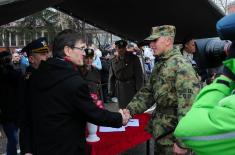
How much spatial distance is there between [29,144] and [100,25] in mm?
3564

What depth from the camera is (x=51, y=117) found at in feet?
8.72

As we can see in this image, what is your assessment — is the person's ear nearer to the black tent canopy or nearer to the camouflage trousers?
the camouflage trousers

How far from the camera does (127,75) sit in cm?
694

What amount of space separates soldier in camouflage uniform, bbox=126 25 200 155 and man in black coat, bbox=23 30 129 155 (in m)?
0.52

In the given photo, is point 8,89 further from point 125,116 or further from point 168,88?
point 168,88

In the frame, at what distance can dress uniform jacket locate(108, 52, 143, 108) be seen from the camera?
6.86 metres

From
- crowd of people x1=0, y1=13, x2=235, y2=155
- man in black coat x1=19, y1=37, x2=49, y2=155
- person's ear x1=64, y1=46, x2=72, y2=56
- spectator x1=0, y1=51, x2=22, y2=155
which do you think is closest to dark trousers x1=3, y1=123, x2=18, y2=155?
spectator x1=0, y1=51, x2=22, y2=155

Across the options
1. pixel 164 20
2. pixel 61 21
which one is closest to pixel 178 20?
pixel 164 20

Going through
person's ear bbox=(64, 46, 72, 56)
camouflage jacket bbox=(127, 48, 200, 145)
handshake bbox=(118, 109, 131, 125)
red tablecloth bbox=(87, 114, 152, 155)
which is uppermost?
person's ear bbox=(64, 46, 72, 56)

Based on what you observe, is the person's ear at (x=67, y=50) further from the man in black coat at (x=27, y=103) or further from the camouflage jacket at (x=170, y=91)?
the camouflage jacket at (x=170, y=91)

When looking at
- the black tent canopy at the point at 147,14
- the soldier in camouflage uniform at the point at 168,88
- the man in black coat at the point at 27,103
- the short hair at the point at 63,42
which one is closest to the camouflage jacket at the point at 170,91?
the soldier in camouflage uniform at the point at 168,88

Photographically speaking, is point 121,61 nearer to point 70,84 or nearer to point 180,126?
point 70,84

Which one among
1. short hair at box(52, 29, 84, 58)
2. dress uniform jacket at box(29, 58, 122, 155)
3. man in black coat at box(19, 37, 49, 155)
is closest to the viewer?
dress uniform jacket at box(29, 58, 122, 155)

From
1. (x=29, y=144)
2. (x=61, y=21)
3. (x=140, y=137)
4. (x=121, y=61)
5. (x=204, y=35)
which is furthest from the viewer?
(x=61, y=21)
